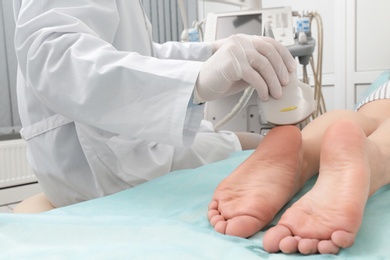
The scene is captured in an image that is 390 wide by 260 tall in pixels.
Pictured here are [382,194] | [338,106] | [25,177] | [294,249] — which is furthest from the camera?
[25,177]

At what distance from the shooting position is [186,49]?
1.54 meters

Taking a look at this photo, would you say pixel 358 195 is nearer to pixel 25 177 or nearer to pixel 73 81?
pixel 73 81

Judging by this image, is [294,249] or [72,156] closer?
[294,249]

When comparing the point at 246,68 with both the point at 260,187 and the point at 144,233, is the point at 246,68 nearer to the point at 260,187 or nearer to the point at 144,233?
the point at 260,187

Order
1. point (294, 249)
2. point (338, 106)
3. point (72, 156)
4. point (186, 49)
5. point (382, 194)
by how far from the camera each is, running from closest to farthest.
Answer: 1. point (294, 249)
2. point (382, 194)
3. point (72, 156)
4. point (186, 49)
5. point (338, 106)

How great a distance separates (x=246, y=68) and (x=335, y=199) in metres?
0.32

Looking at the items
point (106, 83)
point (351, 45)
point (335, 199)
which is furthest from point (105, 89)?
point (351, 45)

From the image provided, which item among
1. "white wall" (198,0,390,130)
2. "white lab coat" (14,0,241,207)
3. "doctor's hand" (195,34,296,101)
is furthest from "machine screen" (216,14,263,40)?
"doctor's hand" (195,34,296,101)

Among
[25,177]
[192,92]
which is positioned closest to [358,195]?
[192,92]

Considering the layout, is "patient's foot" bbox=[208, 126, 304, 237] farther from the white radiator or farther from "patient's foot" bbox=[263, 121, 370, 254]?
the white radiator

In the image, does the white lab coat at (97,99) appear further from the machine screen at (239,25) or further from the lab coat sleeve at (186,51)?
the machine screen at (239,25)

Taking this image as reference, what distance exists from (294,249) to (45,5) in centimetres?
75

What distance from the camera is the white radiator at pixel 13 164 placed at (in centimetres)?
273

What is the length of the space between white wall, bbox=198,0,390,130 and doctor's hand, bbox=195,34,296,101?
1.65 meters
